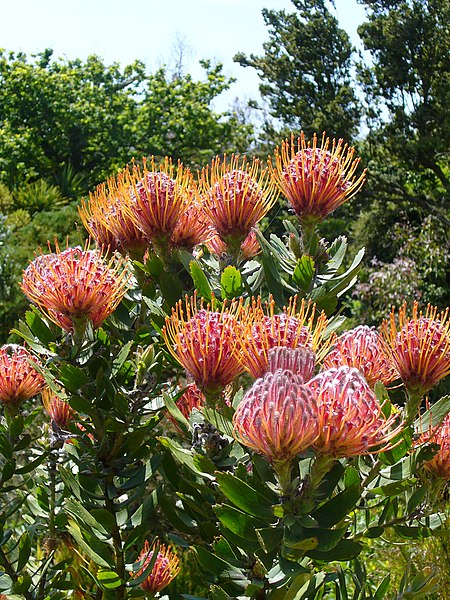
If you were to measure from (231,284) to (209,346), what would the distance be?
0.23 meters

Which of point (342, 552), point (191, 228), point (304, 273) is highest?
point (191, 228)

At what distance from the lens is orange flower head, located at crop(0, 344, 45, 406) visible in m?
1.72

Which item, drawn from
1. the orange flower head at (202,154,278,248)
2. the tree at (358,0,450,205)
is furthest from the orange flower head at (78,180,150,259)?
the tree at (358,0,450,205)

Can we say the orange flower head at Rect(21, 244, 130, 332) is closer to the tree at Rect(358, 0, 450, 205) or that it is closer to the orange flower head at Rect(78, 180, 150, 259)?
the orange flower head at Rect(78, 180, 150, 259)

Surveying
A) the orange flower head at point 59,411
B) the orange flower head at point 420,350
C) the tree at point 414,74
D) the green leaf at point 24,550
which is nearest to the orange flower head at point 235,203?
the orange flower head at point 420,350

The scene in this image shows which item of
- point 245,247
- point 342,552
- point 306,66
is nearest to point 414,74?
point 306,66

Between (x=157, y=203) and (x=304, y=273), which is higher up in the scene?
(x=157, y=203)

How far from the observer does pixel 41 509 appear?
1973 mm

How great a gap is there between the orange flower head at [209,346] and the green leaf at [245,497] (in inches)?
8.6

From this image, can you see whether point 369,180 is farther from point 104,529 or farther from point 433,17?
point 104,529

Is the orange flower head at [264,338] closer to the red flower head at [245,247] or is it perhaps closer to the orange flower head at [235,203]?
the orange flower head at [235,203]

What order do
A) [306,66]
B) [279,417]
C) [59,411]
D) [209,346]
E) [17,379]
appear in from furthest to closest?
[306,66]
[59,411]
[17,379]
[209,346]
[279,417]

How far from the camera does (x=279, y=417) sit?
1008mm

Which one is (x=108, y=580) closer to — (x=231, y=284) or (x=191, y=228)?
(x=231, y=284)
